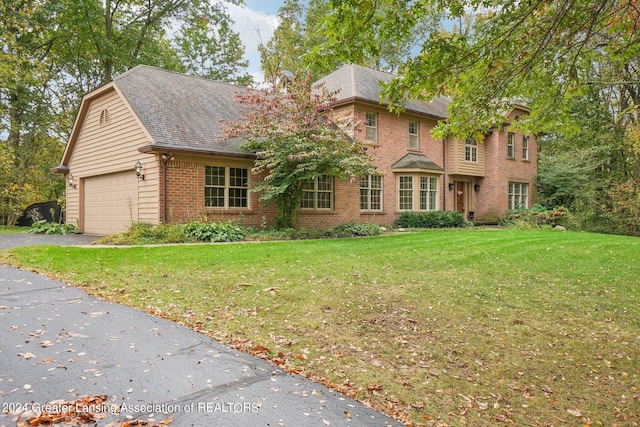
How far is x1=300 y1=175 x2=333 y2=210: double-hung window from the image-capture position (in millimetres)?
15398

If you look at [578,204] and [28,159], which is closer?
[578,204]

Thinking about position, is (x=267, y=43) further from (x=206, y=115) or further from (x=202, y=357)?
(x=202, y=357)

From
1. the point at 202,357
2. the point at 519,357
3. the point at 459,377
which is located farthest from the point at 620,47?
the point at 202,357

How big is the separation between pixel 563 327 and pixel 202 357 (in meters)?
4.50

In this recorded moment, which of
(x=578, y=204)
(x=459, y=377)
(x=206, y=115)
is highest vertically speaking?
(x=206, y=115)

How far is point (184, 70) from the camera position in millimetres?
28703

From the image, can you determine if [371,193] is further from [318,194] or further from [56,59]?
[56,59]

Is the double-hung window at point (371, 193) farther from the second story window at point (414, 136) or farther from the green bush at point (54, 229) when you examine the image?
the green bush at point (54, 229)

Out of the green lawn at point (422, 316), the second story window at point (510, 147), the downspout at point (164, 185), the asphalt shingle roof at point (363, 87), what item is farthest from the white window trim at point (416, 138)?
the downspout at point (164, 185)

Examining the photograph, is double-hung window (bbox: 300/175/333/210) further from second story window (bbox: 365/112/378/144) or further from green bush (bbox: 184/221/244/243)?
green bush (bbox: 184/221/244/243)

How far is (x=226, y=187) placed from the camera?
44.5 feet

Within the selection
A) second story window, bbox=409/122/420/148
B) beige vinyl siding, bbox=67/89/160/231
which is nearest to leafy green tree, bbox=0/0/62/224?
beige vinyl siding, bbox=67/89/160/231

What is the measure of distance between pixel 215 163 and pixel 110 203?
4.47 m

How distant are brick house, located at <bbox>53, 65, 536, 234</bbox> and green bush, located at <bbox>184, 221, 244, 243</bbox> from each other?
0.73 meters
